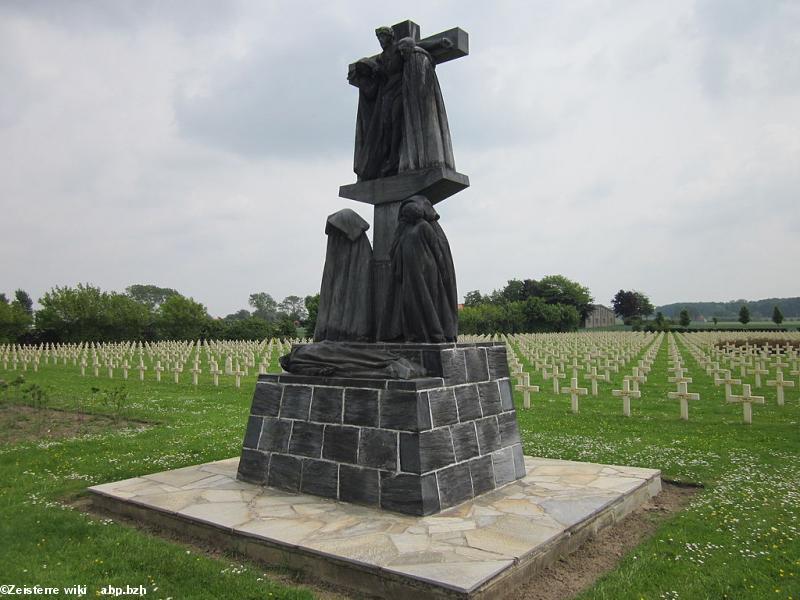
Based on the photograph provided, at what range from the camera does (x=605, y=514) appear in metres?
5.01

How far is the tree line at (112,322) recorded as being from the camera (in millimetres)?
41312

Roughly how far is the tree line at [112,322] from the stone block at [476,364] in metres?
40.8

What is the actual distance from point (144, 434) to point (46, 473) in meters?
2.82

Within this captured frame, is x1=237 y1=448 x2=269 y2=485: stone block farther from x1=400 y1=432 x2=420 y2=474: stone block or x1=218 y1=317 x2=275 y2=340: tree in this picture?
x1=218 y1=317 x2=275 y2=340: tree

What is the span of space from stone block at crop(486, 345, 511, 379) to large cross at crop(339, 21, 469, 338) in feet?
3.88

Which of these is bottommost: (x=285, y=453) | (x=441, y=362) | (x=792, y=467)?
(x=792, y=467)

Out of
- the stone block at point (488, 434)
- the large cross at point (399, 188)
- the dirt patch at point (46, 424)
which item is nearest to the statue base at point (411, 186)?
the large cross at point (399, 188)

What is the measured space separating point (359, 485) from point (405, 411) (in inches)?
30.0

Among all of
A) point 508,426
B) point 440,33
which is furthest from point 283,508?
point 440,33

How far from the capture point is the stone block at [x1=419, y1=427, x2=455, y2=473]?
477 cm

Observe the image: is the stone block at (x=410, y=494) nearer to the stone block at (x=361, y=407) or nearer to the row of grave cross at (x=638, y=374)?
the stone block at (x=361, y=407)

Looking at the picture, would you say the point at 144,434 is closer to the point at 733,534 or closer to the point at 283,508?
the point at 283,508

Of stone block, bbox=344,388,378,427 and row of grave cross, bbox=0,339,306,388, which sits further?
row of grave cross, bbox=0,339,306,388

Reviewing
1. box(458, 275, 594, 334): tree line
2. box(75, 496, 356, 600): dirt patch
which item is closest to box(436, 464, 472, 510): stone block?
box(75, 496, 356, 600): dirt patch
